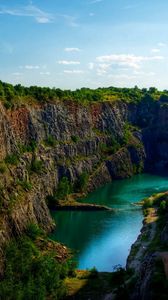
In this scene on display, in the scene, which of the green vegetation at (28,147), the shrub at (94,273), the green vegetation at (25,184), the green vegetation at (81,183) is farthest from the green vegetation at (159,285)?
the green vegetation at (81,183)

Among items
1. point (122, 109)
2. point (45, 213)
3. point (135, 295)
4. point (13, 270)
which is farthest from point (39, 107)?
point (135, 295)

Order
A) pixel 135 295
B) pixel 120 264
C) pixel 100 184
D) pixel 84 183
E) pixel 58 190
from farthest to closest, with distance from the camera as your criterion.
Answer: pixel 100 184
pixel 84 183
pixel 58 190
pixel 120 264
pixel 135 295

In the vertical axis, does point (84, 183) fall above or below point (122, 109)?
below

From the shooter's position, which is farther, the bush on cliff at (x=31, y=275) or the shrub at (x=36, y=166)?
the shrub at (x=36, y=166)

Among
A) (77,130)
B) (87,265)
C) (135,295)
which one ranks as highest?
(77,130)

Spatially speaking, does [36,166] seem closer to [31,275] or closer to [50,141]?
[50,141]

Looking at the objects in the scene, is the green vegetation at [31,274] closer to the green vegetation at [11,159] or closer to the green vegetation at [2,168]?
the green vegetation at [2,168]

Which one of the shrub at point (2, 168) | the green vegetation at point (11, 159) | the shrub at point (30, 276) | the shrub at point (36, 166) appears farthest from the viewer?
the shrub at point (36, 166)

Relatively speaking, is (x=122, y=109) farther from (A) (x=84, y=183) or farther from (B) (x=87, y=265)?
(B) (x=87, y=265)
